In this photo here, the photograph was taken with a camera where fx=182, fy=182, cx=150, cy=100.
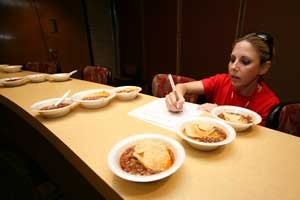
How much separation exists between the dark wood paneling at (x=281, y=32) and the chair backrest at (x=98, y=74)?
210 centimetres

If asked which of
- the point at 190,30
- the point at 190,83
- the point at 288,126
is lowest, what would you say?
the point at 288,126

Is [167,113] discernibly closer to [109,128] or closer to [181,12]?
[109,128]

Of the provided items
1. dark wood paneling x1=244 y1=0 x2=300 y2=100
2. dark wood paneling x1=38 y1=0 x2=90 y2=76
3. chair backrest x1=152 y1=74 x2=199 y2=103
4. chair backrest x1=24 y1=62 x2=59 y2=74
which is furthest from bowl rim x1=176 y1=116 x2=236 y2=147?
dark wood paneling x1=38 y1=0 x2=90 y2=76

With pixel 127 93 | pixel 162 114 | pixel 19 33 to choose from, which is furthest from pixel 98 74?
pixel 19 33

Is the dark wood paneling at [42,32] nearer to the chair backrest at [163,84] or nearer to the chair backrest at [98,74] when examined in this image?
the chair backrest at [98,74]

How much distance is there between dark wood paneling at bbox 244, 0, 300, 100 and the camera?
224 centimetres

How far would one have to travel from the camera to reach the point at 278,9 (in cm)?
230

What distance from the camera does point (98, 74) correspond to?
2.21 metres

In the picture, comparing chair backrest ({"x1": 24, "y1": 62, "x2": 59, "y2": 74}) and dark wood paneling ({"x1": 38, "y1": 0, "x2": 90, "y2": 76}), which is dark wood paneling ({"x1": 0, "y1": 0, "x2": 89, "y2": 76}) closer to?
dark wood paneling ({"x1": 38, "y1": 0, "x2": 90, "y2": 76})

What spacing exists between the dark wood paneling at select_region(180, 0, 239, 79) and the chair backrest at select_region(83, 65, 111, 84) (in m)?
1.84

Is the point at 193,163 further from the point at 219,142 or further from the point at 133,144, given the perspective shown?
the point at 133,144

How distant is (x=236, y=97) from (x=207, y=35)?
207 cm

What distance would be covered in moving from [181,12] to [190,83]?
94.9 inches

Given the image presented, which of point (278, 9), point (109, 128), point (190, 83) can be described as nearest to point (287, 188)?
point (109, 128)
